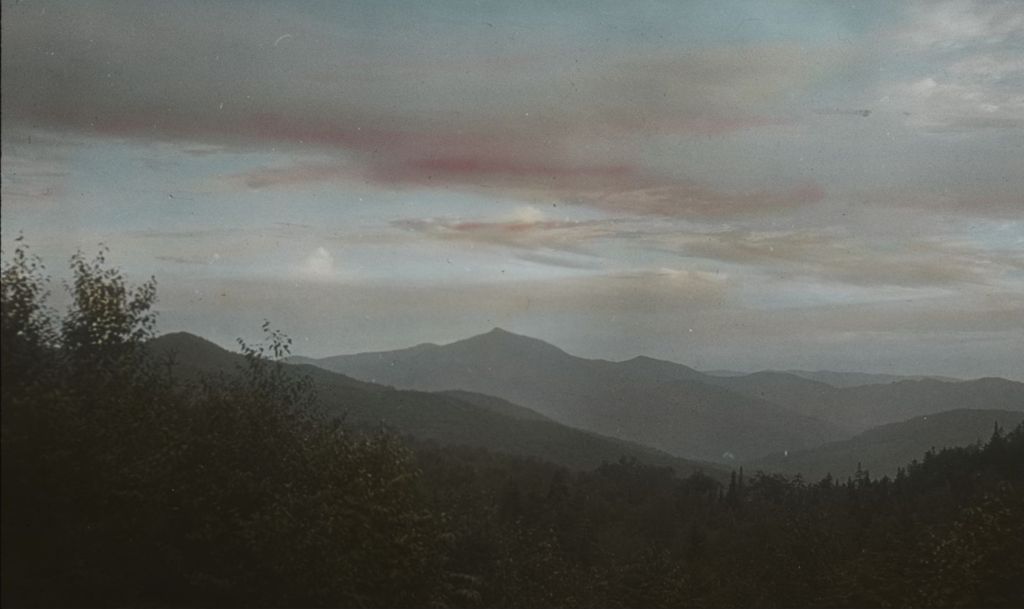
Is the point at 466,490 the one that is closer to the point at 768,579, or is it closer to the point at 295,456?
the point at 768,579

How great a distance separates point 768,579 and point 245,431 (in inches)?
2513

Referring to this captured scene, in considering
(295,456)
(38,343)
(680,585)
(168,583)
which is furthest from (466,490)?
(38,343)

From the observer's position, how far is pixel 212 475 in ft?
141

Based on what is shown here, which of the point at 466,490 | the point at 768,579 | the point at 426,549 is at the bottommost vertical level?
the point at 768,579

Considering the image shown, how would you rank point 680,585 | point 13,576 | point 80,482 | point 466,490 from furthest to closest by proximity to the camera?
point 466,490 → point 680,585 → point 80,482 → point 13,576

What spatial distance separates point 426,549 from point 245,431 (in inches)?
499

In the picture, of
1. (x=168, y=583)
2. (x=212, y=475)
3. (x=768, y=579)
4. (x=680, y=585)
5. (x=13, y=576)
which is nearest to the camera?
(x=13, y=576)

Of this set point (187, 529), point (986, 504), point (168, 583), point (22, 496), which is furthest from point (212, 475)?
point (986, 504)

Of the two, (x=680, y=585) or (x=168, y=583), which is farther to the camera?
(x=680, y=585)

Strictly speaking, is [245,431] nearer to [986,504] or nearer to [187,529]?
[187,529]

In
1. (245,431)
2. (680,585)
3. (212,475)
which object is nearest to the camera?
(212,475)

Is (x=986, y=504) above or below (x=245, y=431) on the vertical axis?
below

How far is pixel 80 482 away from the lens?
3544 cm

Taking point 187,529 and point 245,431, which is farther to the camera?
point 245,431
